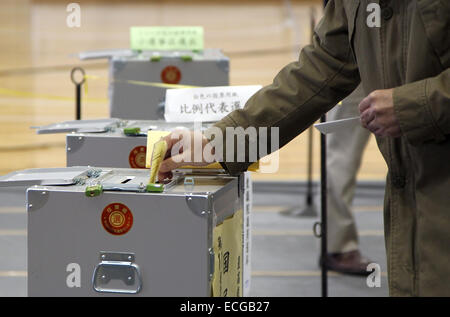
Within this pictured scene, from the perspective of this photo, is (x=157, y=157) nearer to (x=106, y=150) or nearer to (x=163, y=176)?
(x=163, y=176)

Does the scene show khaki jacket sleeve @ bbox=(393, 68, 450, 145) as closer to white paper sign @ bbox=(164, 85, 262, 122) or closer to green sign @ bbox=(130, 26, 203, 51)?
white paper sign @ bbox=(164, 85, 262, 122)

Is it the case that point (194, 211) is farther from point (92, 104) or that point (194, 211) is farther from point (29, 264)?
point (92, 104)

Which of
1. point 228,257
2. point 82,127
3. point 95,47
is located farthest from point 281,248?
point 95,47

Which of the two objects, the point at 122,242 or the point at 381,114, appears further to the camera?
the point at 122,242

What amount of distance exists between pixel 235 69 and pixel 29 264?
23.7 ft

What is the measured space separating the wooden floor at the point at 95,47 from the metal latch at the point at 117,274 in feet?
11.5

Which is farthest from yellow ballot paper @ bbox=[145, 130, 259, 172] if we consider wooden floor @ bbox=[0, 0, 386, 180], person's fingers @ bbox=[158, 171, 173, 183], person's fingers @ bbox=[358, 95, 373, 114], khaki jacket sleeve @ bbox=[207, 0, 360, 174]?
wooden floor @ bbox=[0, 0, 386, 180]

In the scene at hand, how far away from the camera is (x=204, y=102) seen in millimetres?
2273

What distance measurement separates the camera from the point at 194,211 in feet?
5.52

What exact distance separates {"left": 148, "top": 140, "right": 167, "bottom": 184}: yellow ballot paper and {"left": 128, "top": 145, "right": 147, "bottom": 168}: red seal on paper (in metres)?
0.48

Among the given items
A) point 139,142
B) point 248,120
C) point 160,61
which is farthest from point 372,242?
point 248,120

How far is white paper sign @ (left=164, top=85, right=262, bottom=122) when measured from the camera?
227cm

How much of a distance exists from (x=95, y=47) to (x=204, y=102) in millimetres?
7512

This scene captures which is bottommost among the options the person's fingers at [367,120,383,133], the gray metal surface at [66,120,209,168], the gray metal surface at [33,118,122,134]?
the gray metal surface at [66,120,209,168]
